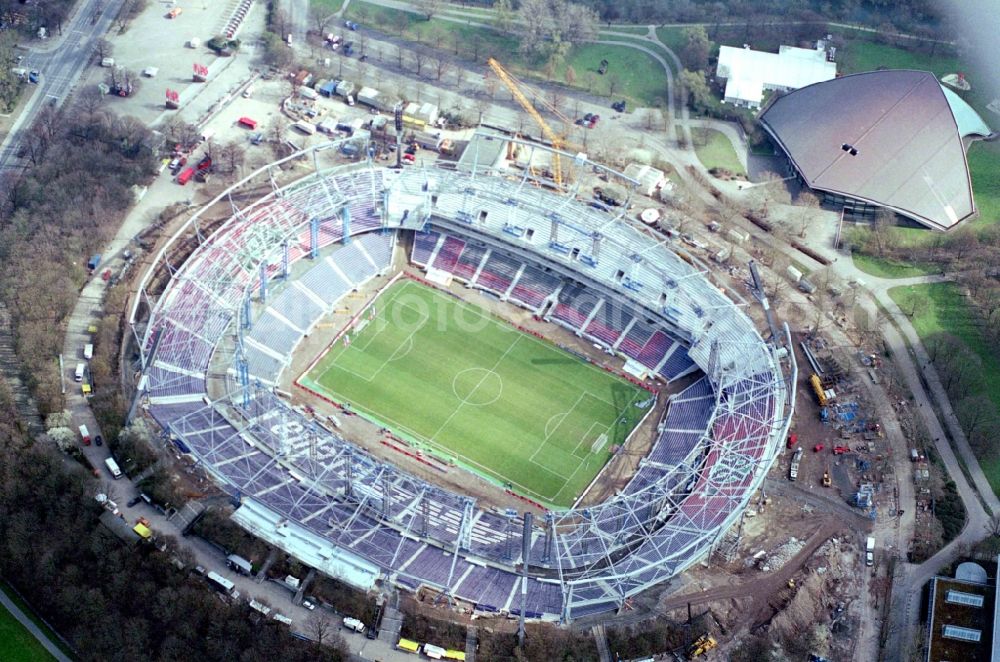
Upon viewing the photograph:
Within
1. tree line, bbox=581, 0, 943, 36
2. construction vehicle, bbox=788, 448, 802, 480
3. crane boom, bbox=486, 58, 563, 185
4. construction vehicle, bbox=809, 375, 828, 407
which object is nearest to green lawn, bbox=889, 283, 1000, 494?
construction vehicle, bbox=809, 375, 828, 407

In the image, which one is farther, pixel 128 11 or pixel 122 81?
pixel 128 11

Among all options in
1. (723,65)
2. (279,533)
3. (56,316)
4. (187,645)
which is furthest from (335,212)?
(723,65)

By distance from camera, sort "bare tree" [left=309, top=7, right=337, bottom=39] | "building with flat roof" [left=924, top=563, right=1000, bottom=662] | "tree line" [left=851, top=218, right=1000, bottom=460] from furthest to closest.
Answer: "bare tree" [left=309, top=7, right=337, bottom=39] → "tree line" [left=851, top=218, right=1000, bottom=460] → "building with flat roof" [left=924, top=563, right=1000, bottom=662]

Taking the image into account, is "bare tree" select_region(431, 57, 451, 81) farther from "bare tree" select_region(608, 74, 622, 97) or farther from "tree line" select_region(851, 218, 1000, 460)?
"tree line" select_region(851, 218, 1000, 460)

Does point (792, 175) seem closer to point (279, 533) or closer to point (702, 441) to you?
point (702, 441)

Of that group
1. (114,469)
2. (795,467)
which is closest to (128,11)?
(114,469)

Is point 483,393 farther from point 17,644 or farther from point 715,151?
point 715,151
